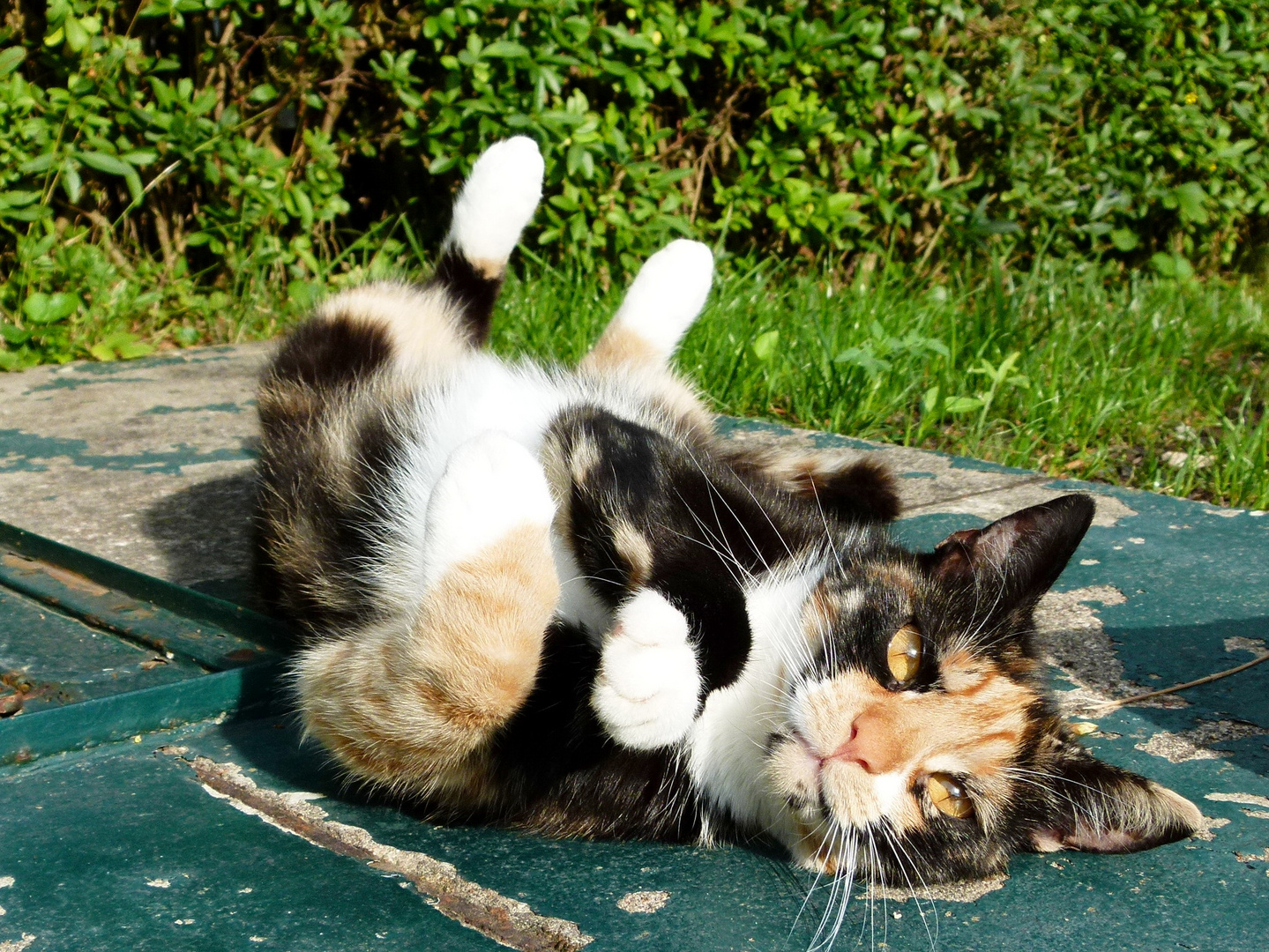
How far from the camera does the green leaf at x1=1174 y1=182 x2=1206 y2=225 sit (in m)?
5.74

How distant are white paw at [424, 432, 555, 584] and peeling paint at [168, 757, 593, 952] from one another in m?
0.36

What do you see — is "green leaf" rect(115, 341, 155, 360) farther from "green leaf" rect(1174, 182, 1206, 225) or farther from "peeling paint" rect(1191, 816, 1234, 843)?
"green leaf" rect(1174, 182, 1206, 225)

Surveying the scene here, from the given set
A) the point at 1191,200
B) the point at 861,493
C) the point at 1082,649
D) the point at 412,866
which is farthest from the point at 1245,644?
the point at 1191,200

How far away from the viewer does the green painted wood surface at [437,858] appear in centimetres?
134

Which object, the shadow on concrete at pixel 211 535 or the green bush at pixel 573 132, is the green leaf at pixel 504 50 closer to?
the green bush at pixel 573 132

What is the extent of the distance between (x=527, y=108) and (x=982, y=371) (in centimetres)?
188

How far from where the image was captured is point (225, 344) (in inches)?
170

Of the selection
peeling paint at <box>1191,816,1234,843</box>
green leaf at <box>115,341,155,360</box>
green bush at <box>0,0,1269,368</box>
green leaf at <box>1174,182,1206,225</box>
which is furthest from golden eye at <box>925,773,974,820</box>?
green leaf at <box>1174,182,1206,225</box>

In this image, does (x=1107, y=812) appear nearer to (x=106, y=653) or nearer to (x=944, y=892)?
(x=944, y=892)

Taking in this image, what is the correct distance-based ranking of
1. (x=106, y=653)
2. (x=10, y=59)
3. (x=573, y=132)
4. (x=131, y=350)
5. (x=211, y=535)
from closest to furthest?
(x=106, y=653) < (x=211, y=535) < (x=10, y=59) < (x=131, y=350) < (x=573, y=132)

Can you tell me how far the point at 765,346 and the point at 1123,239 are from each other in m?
2.93

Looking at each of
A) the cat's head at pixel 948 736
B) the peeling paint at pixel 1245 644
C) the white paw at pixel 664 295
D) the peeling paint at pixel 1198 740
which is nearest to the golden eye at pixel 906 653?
the cat's head at pixel 948 736

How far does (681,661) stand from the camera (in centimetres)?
158

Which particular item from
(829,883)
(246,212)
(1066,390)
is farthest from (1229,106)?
(829,883)
